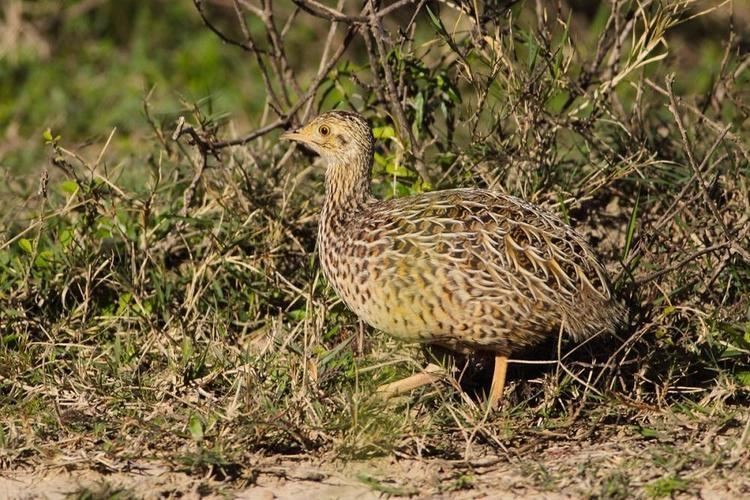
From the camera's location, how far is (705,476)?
482cm

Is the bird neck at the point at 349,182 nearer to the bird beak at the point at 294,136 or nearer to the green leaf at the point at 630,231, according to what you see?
the bird beak at the point at 294,136

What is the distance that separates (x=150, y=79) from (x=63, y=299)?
366cm

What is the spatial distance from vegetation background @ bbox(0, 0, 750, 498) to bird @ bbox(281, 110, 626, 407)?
197mm

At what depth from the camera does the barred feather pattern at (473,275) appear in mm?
5301

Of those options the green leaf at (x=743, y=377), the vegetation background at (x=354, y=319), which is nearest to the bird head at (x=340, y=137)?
the vegetation background at (x=354, y=319)

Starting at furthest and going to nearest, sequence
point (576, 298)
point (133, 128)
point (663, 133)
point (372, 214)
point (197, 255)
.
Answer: point (133, 128)
point (663, 133)
point (197, 255)
point (372, 214)
point (576, 298)

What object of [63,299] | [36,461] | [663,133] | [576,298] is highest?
[663,133]

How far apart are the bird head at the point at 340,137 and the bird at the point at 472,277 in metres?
0.43

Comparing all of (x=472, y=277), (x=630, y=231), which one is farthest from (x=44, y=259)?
(x=630, y=231)

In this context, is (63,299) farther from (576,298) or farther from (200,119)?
(576,298)

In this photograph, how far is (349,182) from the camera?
238 inches

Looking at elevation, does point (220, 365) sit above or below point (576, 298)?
below

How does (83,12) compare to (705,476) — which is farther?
(83,12)

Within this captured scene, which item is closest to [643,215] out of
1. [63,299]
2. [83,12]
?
[63,299]
